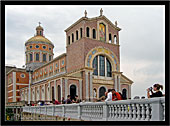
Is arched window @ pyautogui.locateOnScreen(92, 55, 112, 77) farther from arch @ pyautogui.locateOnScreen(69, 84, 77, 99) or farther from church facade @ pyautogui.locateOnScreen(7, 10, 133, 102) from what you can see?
arch @ pyautogui.locateOnScreen(69, 84, 77, 99)

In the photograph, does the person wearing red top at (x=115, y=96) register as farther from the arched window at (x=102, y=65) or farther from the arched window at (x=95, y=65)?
the arched window at (x=102, y=65)

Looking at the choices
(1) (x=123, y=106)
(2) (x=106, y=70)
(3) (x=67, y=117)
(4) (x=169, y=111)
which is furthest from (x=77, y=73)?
(4) (x=169, y=111)

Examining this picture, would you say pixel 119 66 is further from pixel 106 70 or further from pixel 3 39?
pixel 3 39

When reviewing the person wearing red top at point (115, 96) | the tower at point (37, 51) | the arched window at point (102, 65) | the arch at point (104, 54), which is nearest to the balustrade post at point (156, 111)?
the person wearing red top at point (115, 96)

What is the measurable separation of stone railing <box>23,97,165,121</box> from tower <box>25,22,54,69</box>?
A: 176 feet

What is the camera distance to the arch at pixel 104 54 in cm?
3509

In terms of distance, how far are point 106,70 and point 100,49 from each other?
3686 millimetres

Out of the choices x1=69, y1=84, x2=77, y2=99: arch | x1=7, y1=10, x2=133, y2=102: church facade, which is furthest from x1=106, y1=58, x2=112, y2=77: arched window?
x1=69, y1=84, x2=77, y2=99: arch

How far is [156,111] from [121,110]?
211 centimetres

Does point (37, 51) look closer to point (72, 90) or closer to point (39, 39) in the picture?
point (39, 39)

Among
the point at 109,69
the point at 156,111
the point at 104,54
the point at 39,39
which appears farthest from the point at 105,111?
the point at 39,39

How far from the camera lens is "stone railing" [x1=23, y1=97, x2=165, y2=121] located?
6222 millimetres

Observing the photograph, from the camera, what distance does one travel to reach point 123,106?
7945mm

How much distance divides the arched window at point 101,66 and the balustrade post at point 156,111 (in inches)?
1167
